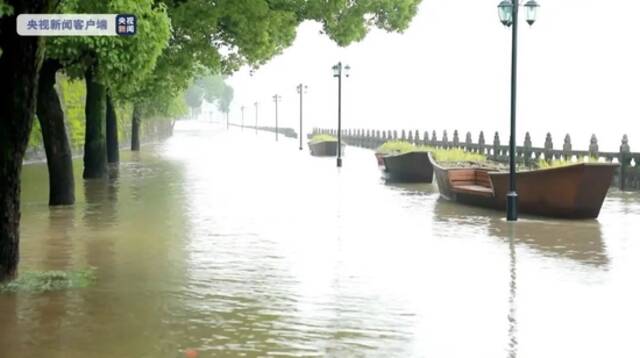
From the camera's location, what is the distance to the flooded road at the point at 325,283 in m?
7.05

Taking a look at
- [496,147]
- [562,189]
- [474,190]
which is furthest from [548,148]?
[562,189]

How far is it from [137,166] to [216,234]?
22889 millimetres

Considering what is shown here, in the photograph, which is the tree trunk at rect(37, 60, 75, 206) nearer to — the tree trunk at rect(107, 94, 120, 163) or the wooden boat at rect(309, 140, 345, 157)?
the tree trunk at rect(107, 94, 120, 163)

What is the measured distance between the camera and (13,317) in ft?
25.9

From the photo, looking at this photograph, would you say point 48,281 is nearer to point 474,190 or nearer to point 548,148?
point 474,190

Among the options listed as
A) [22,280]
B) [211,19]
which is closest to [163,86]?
[211,19]

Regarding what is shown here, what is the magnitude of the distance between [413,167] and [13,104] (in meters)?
20.2

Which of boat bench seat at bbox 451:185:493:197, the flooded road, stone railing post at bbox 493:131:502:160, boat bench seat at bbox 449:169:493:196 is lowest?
the flooded road

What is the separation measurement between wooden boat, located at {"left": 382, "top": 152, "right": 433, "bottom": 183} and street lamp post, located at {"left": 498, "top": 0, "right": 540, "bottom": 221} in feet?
36.8

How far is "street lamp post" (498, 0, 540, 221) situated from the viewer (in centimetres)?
1628

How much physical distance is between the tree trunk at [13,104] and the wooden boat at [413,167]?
1983 centimetres

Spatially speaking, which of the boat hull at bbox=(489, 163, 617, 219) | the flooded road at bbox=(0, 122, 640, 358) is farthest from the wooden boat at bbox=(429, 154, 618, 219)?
the flooded road at bbox=(0, 122, 640, 358)

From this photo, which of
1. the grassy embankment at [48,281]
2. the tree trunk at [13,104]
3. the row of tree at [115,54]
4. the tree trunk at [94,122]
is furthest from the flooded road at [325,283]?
the tree trunk at [94,122]

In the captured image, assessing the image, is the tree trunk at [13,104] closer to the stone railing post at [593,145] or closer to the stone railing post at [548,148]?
the stone railing post at [593,145]
